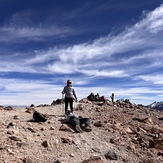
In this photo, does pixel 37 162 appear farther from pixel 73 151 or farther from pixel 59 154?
pixel 73 151

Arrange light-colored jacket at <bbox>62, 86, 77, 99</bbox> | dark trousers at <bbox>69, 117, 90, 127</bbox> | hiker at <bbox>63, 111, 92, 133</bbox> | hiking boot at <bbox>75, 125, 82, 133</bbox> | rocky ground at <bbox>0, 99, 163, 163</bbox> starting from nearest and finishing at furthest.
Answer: rocky ground at <bbox>0, 99, 163, 163</bbox>, hiking boot at <bbox>75, 125, 82, 133</bbox>, hiker at <bbox>63, 111, 92, 133</bbox>, dark trousers at <bbox>69, 117, 90, 127</bbox>, light-colored jacket at <bbox>62, 86, 77, 99</bbox>

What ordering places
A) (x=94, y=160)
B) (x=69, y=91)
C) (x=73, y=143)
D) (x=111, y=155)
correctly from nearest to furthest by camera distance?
(x=94, y=160)
(x=111, y=155)
(x=73, y=143)
(x=69, y=91)

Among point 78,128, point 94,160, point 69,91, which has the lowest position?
point 94,160

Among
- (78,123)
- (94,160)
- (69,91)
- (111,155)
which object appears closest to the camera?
(94,160)

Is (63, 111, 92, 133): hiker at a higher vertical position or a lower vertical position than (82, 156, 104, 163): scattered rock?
higher

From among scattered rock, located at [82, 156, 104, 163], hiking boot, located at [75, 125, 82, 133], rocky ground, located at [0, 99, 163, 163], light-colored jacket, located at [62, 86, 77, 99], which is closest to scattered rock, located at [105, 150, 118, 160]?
rocky ground, located at [0, 99, 163, 163]

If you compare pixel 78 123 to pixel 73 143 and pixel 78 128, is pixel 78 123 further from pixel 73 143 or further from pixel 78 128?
pixel 73 143

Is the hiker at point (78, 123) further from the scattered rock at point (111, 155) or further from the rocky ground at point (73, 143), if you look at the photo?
the scattered rock at point (111, 155)

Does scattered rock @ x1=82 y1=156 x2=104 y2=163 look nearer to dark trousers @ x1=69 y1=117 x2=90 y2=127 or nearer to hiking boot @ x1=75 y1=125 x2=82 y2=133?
hiking boot @ x1=75 y1=125 x2=82 y2=133

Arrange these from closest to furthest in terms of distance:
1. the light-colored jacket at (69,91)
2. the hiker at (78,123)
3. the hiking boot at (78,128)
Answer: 1. the hiking boot at (78,128)
2. the hiker at (78,123)
3. the light-colored jacket at (69,91)

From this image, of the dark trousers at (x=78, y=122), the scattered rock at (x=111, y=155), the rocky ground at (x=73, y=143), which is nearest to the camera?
the rocky ground at (x=73, y=143)

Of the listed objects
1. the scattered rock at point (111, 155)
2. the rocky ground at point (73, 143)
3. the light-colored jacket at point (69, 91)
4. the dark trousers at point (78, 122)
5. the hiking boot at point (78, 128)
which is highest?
the light-colored jacket at point (69, 91)

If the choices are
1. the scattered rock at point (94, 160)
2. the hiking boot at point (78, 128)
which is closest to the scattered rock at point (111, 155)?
the scattered rock at point (94, 160)

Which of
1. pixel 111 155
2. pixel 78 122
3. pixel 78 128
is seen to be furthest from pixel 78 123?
pixel 111 155
